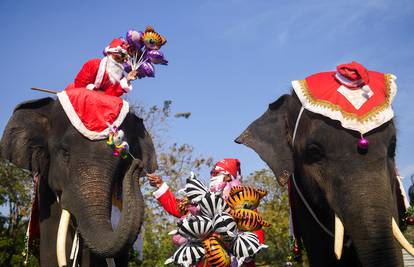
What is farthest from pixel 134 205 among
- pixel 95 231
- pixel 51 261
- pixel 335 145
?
pixel 335 145

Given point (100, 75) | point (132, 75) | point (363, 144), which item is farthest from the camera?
point (132, 75)

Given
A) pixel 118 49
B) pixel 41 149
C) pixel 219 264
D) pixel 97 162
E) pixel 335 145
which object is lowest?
pixel 219 264

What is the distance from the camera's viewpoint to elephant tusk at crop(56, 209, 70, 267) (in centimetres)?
535

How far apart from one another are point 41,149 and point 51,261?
132cm

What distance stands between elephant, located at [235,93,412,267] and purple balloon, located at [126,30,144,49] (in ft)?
7.15

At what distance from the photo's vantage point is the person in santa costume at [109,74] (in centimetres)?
687

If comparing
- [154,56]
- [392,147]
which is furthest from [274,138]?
[154,56]

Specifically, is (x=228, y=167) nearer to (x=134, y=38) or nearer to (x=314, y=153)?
(x=134, y=38)

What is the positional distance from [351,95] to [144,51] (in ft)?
10.7

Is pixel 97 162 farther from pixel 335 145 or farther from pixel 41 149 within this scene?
pixel 335 145

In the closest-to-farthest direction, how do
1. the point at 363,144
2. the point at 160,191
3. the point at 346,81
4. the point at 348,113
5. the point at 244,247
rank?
the point at 363,144 < the point at 348,113 < the point at 346,81 < the point at 244,247 < the point at 160,191

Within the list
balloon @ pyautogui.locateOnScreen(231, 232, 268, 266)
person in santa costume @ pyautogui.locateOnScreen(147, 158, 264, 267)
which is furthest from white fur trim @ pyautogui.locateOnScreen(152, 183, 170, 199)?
balloon @ pyautogui.locateOnScreen(231, 232, 268, 266)

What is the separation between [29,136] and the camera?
6395 mm

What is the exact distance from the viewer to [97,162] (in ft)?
18.7
